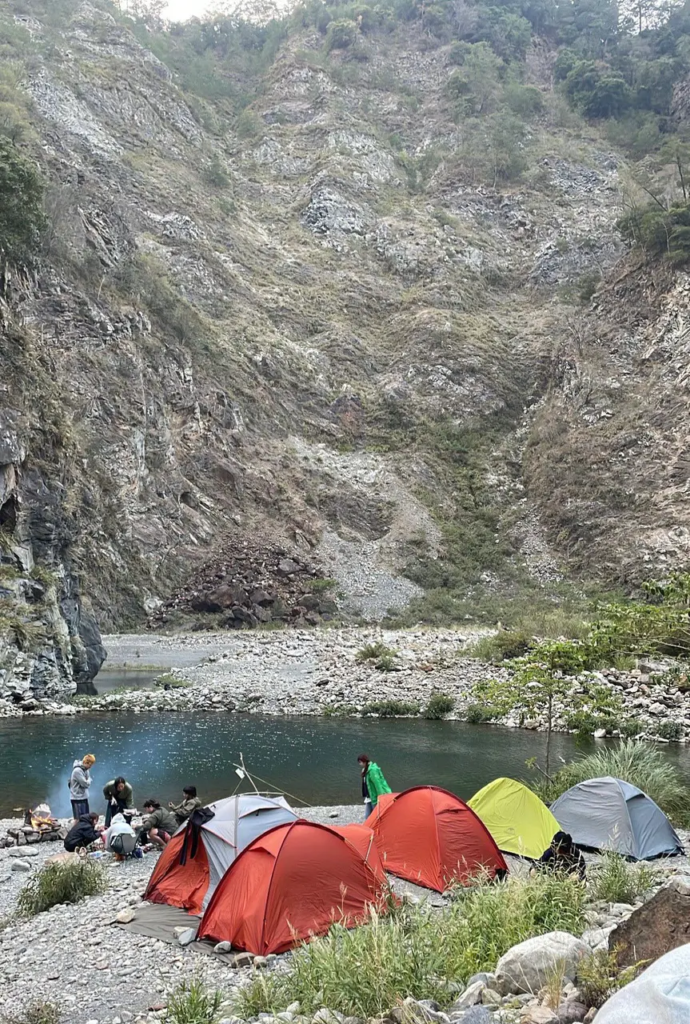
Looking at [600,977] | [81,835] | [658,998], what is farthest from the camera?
[81,835]

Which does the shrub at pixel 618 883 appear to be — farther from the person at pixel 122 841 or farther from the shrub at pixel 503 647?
the shrub at pixel 503 647

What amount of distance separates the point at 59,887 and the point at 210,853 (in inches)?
81.4

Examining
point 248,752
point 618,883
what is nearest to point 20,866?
point 248,752

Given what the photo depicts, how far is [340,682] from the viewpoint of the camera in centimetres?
2559

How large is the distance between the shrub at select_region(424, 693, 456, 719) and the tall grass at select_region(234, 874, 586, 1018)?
16124 mm

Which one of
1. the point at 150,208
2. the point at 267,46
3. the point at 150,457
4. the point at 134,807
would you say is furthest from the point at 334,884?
the point at 267,46

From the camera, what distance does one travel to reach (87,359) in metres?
39.9

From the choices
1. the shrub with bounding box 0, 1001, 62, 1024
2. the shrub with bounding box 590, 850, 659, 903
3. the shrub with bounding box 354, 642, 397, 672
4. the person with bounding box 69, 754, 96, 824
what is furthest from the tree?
the shrub with bounding box 590, 850, 659, 903

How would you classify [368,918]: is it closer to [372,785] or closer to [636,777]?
[372,785]

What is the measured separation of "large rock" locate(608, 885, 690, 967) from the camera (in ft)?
15.2

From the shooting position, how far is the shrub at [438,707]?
22.8 metres

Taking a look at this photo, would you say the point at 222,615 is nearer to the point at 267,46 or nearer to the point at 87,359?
the point at 87,359

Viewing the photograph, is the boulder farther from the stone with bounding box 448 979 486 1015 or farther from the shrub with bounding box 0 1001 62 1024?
the shrub with bounding box 0 1001 62 1024

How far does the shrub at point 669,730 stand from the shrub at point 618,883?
11.8m
